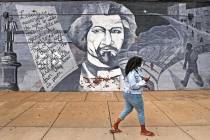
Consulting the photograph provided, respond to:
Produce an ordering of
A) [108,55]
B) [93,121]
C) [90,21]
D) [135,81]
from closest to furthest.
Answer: [135,81]
[93,121]
[108,55]
[90,21]

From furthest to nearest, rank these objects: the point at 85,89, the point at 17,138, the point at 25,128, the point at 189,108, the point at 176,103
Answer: the point at 85,89, the point at 176,103, the point at 189,108, the point at 25,128, the point at 17,138

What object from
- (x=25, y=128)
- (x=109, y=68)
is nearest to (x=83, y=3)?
(x=109, y=68)

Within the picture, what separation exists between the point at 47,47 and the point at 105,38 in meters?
3.01

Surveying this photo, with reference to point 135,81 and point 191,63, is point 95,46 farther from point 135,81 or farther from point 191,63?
point 135,81

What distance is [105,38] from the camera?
16.2m

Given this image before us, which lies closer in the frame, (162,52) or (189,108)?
(189,108)

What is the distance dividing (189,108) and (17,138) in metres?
5.67

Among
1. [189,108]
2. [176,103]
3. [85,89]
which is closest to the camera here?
[189,108]

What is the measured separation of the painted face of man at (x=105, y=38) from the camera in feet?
53.0

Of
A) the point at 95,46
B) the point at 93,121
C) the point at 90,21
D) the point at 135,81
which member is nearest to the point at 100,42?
the point at 95,46

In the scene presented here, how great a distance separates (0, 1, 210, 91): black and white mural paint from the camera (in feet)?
53.0

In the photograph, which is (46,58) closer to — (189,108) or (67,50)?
(67,50)

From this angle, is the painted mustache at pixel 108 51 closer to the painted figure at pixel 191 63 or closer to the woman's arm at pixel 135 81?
the painted figure at pixel 191 63

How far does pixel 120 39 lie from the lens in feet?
53.2
